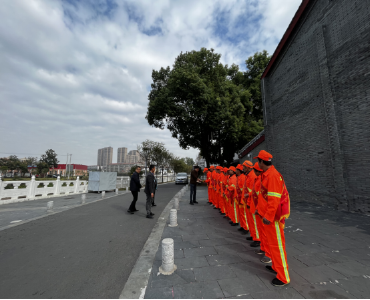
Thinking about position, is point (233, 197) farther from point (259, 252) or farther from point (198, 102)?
point (198, 102)

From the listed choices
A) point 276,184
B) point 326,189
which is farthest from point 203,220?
point 326,189

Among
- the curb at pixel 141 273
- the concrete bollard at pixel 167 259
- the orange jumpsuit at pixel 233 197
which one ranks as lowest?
the curb at pixel 141 273

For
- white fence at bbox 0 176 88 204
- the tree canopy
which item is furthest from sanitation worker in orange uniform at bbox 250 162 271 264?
the tree canopy

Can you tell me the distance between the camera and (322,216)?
644 cm

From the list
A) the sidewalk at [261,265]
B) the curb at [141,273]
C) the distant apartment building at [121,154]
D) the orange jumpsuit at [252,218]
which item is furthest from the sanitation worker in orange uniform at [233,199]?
the distant apartment building at [121,154]

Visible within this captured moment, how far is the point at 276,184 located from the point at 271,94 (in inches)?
439

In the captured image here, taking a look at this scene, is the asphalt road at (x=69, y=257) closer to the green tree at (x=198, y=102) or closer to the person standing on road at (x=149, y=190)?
the person standing on road at (x=149, y=190)

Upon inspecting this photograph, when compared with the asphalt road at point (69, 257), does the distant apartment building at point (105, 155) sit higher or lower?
higher

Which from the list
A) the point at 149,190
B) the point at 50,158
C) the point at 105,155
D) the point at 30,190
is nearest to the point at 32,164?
the point at 50,158

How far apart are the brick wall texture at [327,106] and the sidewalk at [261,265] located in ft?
7.74

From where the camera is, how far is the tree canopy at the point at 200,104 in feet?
62.7

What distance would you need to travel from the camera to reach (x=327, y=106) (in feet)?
25.2

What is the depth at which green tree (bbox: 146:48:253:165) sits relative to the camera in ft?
62.6

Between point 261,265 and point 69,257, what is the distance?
3593 millimetres
